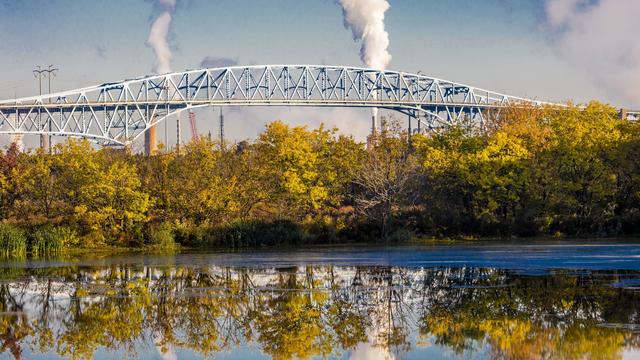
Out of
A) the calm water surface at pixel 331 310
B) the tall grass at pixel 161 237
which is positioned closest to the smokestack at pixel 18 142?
the tall grass at pixel 161 237

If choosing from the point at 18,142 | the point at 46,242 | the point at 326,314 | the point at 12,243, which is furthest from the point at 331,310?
the point at 18,142

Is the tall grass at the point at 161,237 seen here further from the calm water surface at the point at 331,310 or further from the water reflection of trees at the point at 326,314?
the water reflection of trees at the point at 326,314

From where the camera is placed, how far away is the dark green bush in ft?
149

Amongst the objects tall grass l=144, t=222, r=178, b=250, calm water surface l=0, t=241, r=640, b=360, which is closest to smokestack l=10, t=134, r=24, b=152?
tall grass l=144, t=222, r=178, b=250

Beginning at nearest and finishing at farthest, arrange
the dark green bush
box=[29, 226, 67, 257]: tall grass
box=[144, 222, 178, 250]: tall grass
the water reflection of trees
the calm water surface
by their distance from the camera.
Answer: the calm water surface, the water reflection of trees, the dark green bush, box=[29, 226, 67, 257]: tall grass, box=[144, 222, 178, 250]: tall grass

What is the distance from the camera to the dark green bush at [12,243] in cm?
4538

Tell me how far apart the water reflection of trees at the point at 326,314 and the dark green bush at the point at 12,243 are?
16.6 meters

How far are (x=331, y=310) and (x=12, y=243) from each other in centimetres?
2891

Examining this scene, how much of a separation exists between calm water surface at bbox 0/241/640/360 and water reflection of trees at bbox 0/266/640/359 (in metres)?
0.04

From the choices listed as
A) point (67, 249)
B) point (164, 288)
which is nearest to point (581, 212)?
point (67, 249)

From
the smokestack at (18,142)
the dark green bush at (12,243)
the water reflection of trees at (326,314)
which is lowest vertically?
the water reflection of trees at (326,314)

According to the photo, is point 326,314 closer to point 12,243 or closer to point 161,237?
point 12,243

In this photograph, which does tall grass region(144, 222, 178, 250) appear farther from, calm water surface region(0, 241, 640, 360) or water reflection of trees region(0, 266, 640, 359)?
water reflection of trees region(0, 266, 640, 359)

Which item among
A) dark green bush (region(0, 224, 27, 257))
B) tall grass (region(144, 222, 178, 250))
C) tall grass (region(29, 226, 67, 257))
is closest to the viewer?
dark green bush (region(0, 224, 27, 257))
